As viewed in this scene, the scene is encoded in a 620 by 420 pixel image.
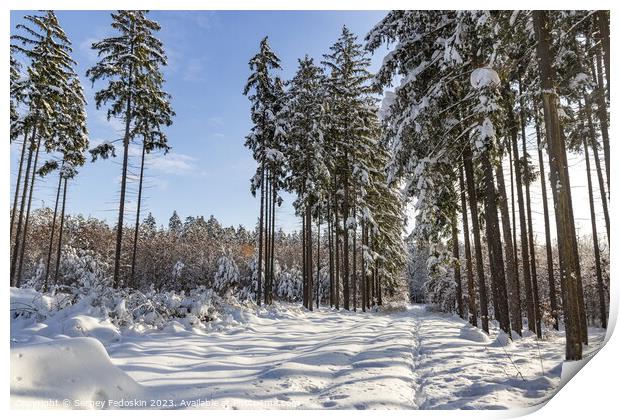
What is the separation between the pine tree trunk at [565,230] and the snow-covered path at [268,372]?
406mm

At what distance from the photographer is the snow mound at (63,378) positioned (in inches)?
136

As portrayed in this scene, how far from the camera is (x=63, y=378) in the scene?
3.52m

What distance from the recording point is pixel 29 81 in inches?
191

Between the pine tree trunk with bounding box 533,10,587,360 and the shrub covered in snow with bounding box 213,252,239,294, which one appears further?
the shrub covered in snow with bounding box 213,252,239,294

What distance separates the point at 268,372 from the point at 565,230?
4829 mm

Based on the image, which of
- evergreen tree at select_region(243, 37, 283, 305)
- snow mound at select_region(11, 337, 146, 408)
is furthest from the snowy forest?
evergreen tree at select_region(243, 37, 283, 305)

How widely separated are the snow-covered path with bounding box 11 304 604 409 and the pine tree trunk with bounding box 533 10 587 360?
406mm

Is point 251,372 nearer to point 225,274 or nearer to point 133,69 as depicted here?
point 133,69

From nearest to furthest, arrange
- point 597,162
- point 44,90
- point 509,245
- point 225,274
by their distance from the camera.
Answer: point 44,90, point 597,162, point 509,245, point 225,274

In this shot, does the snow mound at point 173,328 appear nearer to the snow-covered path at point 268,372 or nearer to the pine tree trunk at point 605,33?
the snow-covered path at point 268,372

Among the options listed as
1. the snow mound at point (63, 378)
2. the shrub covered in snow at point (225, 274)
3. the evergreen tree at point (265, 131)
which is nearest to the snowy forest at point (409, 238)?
the snow mound at point (63, 378)

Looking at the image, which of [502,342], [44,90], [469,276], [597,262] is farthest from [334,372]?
[469,276]

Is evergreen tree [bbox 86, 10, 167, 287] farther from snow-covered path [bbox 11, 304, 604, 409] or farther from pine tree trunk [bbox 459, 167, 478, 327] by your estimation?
pine tree trunk [bbox 459, 167, 478, 327]

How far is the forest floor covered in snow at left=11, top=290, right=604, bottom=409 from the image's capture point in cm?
360
